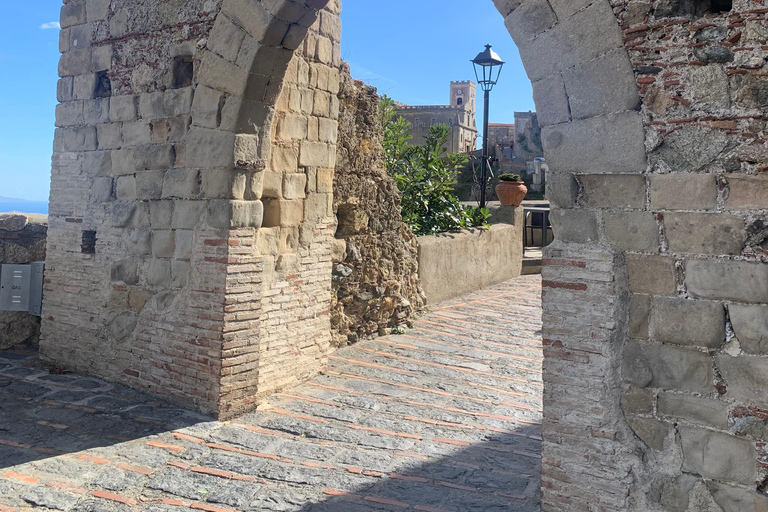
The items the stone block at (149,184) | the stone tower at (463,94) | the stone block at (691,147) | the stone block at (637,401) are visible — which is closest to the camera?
the stone block at (691,147)

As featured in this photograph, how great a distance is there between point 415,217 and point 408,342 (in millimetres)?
2452

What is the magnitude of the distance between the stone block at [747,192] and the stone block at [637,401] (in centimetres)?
91

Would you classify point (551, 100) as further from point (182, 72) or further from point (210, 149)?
point (182, 72)

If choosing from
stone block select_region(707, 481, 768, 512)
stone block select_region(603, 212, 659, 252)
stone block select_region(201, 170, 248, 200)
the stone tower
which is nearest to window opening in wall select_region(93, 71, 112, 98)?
stone block select_region(201, 170, 248, 200)

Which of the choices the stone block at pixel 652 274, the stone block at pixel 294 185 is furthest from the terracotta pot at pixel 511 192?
the stone block at pixel 652 274

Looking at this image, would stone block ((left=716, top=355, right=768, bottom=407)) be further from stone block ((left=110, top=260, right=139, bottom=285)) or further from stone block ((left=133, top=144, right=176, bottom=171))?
stone block ((left=110, top=260, right=139, bottom=285))

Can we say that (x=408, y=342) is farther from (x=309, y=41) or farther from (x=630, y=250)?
(x=630, y=250)

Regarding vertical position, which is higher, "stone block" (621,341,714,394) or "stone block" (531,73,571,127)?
"stone block" (531,73,571,127)

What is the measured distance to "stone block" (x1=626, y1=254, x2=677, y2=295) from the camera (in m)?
2.97

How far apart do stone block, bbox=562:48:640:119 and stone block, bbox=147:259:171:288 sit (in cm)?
339

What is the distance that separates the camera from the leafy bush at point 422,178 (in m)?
9.27

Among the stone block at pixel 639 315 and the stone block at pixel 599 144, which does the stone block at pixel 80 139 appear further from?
the stone block at pixel 639 315

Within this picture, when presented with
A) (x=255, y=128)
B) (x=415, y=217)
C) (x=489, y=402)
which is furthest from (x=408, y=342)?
(x=255, y=128)

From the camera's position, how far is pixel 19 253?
666 cm
